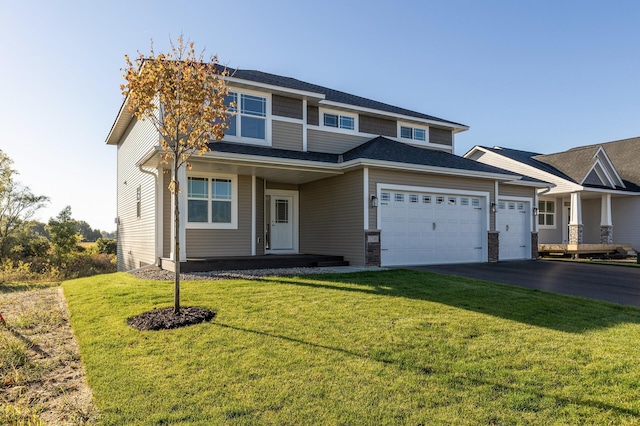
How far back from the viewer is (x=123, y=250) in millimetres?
17125

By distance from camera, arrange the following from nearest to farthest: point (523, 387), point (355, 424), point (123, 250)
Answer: point (355, 424), point (523, 387), point (123, 250)

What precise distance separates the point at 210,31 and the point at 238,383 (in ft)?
27.4

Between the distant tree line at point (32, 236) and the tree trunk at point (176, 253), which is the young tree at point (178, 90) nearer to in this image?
the tree trunk at point (176, 253)

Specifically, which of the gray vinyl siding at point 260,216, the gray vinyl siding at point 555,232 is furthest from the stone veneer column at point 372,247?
the gray vinyl siding at point 555,232

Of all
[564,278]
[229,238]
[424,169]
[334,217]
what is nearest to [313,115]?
[334,217]

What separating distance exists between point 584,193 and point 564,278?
12124 mm

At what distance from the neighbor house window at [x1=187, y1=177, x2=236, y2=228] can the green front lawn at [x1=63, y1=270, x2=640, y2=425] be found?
4704mm

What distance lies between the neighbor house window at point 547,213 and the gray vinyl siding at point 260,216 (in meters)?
15.5

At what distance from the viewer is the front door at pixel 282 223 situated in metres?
14.3

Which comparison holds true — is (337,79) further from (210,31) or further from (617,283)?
(617,283)

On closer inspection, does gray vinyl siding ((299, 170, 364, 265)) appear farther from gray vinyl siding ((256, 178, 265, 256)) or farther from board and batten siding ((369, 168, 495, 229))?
gray vinyl siding ((256, 178, 265, 256))

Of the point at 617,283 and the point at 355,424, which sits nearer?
the point at 355,424

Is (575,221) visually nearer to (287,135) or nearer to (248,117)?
(287,135)

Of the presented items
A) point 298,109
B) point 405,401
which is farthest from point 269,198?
point 405,401
